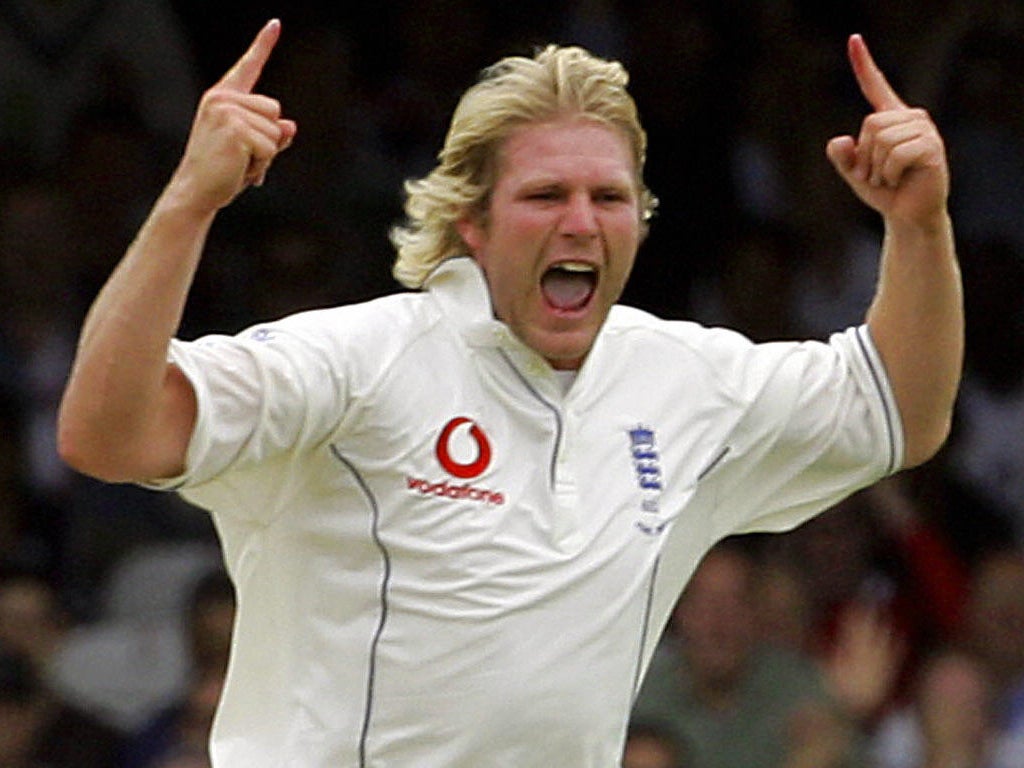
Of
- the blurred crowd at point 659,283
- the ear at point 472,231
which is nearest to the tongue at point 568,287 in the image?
the ear at point 472,231

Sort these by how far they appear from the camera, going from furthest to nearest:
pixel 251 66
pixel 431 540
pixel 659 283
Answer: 1. pixel 659 283
2. pixel 431 540
3. pixel 251 66

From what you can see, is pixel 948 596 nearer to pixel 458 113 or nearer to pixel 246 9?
pixel 246 9

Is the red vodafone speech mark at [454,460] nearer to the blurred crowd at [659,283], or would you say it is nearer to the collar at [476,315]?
the collar at [476,315]

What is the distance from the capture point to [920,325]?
4520mm

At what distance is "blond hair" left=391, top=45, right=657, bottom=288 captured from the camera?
4.34 meters

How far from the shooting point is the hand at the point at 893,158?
4254mm

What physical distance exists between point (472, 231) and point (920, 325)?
70 cm

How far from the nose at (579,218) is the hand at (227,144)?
0.53 m

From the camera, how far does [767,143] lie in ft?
29.3

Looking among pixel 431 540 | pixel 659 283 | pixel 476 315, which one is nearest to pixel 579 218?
pixel 476 315

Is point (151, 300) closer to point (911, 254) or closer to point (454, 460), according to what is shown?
point (454, 460)

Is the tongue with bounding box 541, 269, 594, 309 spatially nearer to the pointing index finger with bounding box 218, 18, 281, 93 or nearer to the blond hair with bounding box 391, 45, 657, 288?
the blond hair with bounding box 391, 45, 657, 288

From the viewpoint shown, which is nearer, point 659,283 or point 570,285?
point 570,285

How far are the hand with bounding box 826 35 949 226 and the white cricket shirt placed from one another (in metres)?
0.47
